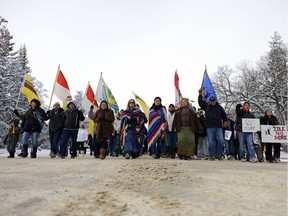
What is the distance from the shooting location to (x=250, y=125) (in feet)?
30.4

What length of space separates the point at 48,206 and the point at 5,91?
93.1ft

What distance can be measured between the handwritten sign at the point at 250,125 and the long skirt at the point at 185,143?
1601 millimetres

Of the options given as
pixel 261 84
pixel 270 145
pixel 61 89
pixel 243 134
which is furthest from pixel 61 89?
pixel 261 84

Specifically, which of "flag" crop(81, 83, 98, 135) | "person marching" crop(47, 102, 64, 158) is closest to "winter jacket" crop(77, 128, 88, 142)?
"flag" crop(81, 83, 98, 135)

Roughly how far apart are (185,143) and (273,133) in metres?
2.81

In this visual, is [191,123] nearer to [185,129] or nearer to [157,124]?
[185,129]

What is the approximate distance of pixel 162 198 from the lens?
10.8 feet

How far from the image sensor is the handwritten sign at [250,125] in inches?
362

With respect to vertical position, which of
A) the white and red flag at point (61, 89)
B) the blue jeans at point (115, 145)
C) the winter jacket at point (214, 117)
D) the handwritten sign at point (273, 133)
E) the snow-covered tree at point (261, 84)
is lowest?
the blue jeans at point (115, 145)

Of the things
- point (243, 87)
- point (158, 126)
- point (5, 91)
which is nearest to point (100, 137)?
point (158, 126)

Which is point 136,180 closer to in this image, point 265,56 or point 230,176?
point 230,176

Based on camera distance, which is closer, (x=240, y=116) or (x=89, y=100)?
(x=240, y=116)

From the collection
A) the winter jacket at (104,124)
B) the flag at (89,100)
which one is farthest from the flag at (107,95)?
the winter jacket at (104,124)

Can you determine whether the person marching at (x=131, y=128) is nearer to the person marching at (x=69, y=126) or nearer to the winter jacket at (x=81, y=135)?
the person marching at (x=69, y=126)
